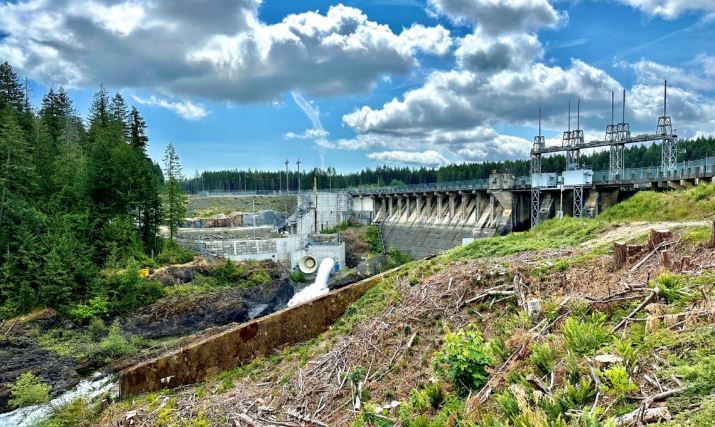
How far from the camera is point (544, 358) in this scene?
5234mm

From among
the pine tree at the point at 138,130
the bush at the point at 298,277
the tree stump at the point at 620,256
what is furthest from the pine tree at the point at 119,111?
the tree stump at the point at 620,256

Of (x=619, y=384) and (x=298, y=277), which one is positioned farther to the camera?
(x=298, y=277)

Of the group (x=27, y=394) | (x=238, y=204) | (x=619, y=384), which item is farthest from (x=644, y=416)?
(x=238, y=204)

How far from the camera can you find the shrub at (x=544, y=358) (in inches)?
203

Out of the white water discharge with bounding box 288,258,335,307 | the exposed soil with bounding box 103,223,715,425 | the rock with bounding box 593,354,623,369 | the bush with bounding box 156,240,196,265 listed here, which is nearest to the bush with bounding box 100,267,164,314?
the bush with bounding box 156,240,196,265

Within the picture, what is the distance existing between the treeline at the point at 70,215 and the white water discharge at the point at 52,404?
1114 cm

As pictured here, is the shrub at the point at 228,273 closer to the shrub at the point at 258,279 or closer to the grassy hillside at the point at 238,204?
the shrub at the point at 258,279

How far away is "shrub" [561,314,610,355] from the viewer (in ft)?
17.2

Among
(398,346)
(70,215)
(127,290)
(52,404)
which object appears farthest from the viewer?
(70,215)

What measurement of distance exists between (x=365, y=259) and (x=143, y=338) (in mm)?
24156

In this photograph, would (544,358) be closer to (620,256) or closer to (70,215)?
(620,256)

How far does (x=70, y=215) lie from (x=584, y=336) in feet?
123

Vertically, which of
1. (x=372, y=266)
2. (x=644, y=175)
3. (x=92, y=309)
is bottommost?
(x=92, y=309)

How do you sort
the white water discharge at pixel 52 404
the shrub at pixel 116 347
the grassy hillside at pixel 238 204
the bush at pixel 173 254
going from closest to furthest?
the white water discharge at pixel 52 404 < the shrub at pixel 116 347 < the bush at pixel 173 254 < the grassy hillside at pixel 238 204
